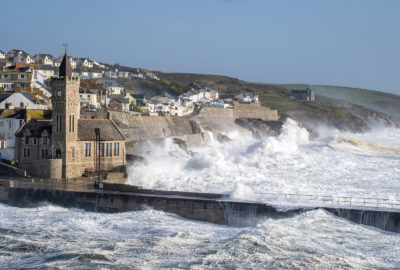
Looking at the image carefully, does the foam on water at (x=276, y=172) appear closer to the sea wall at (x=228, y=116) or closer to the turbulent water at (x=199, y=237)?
the turbulent water at (x=199, y=237)

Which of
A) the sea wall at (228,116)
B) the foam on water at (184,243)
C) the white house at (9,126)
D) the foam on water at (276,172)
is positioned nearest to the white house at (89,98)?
the foam on water at (276,172)

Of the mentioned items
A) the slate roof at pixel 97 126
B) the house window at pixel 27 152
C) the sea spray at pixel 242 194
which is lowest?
the sea spray at pixel 242 194

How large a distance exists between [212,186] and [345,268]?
19.4m

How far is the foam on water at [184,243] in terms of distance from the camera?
2222 centimetres

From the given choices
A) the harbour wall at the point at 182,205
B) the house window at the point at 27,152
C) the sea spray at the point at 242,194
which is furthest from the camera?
the house window at the point at 27,152

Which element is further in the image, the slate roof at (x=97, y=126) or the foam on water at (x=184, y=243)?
the slate roof at (x=97, y=126)

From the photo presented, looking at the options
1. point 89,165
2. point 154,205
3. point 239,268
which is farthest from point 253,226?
point 89,165

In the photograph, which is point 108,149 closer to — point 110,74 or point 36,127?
point 36,127

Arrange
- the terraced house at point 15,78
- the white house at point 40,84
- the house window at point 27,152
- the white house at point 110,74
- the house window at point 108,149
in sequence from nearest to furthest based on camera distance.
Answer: the house window at point 27,152, the house window at point 108,149, the white house at point 40,84, the terraced house at point 15,78, the white house at point 110,74

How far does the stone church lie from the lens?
38750 millimetres

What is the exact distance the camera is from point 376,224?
2817 centimetres

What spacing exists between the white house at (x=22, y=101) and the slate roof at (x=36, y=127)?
13.0 m

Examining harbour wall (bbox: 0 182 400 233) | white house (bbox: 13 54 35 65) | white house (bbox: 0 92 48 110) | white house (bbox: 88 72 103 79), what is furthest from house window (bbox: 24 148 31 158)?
white house (bbox: 88 72 103 79)

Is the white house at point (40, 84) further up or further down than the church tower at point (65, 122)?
further up
